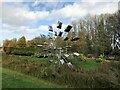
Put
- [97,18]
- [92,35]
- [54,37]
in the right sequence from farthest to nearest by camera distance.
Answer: [97,18]
[92,35]
[54,37]

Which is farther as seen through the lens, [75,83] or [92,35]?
[92,35]

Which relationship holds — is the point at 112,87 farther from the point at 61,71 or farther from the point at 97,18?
the point at 97,18

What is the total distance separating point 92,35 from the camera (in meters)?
32.4

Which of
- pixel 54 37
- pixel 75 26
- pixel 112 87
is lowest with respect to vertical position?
pixel 112 87

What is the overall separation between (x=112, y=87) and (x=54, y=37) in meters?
7.50

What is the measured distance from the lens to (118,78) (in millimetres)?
8273

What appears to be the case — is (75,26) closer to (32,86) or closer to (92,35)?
(92,35)

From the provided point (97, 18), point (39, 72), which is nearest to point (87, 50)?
point (97, 18)

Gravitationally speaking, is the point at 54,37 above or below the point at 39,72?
above

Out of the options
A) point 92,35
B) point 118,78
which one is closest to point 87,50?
point 92,35

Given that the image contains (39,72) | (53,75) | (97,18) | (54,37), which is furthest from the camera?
(97,18)

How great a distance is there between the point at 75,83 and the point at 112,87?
146 cm

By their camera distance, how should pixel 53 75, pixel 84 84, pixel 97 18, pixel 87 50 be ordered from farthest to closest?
pixel 97 18
pixel 87 50
pixel 53 75
pixel 84 84

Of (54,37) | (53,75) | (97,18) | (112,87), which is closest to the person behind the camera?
(112,87)
